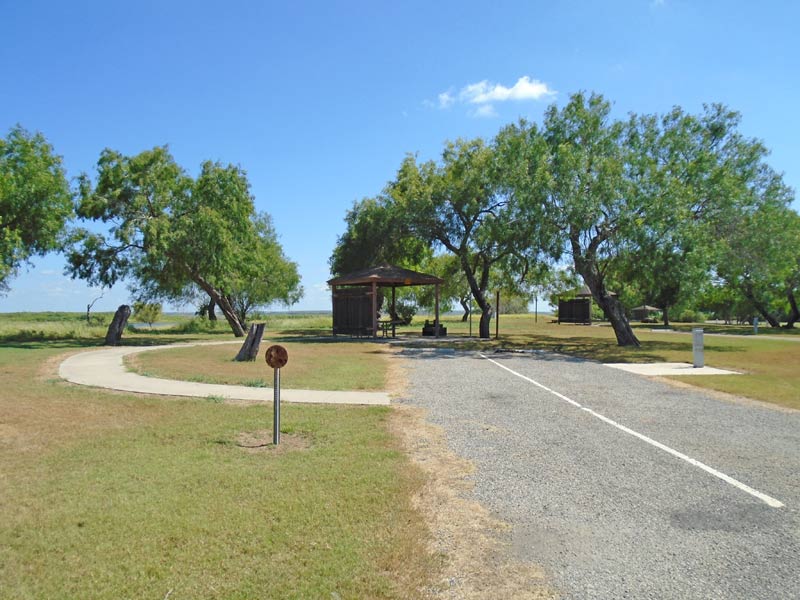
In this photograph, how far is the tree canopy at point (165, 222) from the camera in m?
25.5

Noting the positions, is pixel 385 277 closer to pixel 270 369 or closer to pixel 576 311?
pixel 270 369

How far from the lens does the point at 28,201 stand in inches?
894

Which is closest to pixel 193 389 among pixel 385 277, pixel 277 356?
pixel 277 356

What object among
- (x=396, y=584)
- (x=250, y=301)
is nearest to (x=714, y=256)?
(x=396, y=584)

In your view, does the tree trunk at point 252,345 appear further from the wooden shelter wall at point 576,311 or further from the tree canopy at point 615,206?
the wooden shelter wall at point 576,311

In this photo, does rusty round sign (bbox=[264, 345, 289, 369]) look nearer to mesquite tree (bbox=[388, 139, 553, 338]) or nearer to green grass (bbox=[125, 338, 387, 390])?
green grass (bbox=[125, 338, 387, 390])

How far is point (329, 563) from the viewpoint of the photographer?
369cm

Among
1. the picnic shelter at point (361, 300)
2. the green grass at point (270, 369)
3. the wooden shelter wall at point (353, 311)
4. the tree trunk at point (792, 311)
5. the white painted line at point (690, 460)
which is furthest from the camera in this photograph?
the tree trunk at point (792, 311)

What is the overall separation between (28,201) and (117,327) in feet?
19.8

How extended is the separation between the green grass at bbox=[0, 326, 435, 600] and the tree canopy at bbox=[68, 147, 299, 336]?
60.9ft

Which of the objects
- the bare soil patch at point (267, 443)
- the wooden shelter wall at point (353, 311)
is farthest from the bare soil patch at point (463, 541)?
the wooden shelter wall at point (353, 311)

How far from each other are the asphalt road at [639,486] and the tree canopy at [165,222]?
1815 centimetres

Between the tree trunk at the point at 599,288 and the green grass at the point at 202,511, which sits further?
the tree trunk at the point at 599,288

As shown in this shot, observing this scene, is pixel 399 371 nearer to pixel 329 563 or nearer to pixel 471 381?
pixel 471 381
